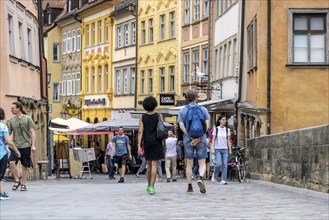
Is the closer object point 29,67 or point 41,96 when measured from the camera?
point 29,67

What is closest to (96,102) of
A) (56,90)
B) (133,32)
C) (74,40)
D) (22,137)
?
(74,40)

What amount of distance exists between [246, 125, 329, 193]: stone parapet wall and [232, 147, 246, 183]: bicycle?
0.98 meters

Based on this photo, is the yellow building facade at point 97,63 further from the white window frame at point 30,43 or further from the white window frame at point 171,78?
the white window frame at point 30,43

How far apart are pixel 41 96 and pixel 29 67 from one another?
16.9 feet

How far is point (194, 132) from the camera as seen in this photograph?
1817 cm

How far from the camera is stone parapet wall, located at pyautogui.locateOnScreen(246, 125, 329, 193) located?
1809cm

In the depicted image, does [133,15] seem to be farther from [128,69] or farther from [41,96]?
[41,96]

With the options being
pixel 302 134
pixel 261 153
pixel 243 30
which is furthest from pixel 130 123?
pixel 302 134

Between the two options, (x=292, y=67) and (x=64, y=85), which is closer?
(x=292, y=67)

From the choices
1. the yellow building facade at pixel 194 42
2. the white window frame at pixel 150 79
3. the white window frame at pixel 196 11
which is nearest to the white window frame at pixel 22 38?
the yellow building facade at pixel 194 42

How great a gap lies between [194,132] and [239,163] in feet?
38.3

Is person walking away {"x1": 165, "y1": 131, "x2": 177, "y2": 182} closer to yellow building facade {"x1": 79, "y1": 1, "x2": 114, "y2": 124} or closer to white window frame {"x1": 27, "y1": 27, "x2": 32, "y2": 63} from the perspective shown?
white window frame {"x1": 27, "y1": 27, "x2": 32, "y2": 63}

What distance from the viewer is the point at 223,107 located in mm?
43500

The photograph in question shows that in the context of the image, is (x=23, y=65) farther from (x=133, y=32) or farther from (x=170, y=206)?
(x=133, y=32)
